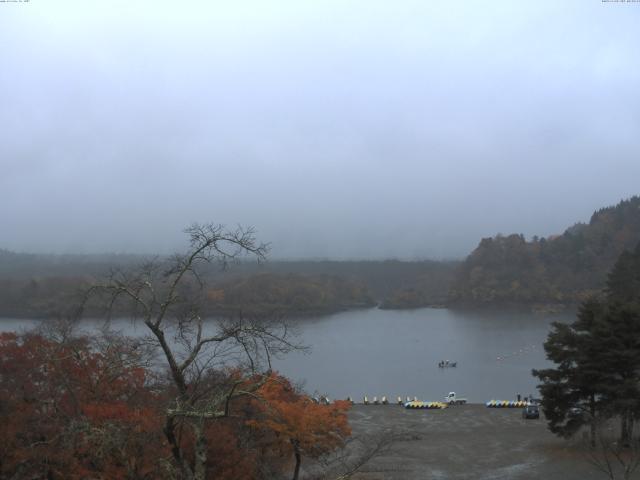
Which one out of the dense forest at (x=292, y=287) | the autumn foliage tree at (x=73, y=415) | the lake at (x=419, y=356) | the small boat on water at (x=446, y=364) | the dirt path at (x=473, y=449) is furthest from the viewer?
the dense forest at (x=292, y=287)

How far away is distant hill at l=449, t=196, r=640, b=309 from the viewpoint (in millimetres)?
64938

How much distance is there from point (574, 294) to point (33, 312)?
52278 mm

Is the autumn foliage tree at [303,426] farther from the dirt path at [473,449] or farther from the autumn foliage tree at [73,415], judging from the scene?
the autumn foliage tree at [73,415]

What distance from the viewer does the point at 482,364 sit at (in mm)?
30922

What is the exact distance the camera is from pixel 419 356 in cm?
3428

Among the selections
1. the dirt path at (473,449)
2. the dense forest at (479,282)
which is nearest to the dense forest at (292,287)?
the dense forest at (479,282)

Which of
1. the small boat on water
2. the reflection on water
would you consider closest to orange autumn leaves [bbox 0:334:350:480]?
the reflection on water

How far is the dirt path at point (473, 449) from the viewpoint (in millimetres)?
11055

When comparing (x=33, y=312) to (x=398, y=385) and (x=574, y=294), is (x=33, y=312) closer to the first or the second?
(x=398, y=385)

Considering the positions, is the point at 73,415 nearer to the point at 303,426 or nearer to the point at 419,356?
the point at 303,426

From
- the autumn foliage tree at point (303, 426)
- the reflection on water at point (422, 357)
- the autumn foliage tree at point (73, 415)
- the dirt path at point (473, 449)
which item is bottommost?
the reflection on water at point (422, 357)

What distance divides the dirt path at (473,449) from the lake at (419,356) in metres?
3.68

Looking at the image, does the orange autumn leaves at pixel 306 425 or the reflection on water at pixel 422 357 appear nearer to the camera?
the orange autumn leaves at pixel 306 425

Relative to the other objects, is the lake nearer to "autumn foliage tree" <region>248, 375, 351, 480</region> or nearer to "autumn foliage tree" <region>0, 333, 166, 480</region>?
"autumn foliage tree" <region>0, 333, 166, 480</region>
